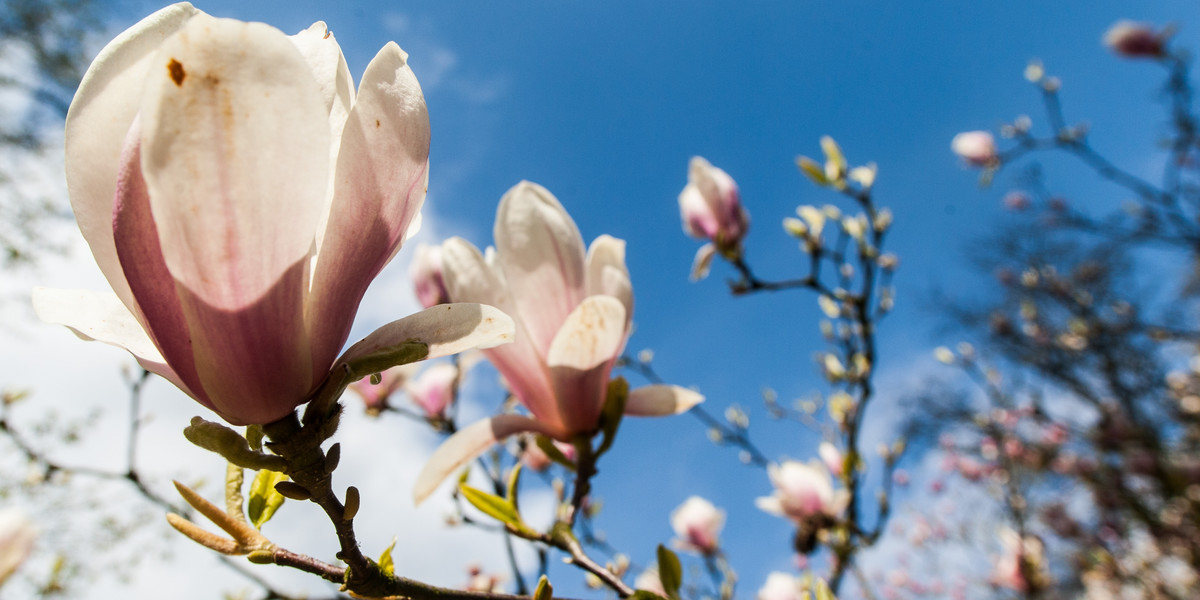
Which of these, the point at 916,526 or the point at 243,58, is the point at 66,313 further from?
the point at 916,526

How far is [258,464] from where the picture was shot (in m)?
0.34

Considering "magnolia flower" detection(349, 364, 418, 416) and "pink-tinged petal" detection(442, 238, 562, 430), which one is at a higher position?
"magnolia flower" detection(349, 364, 418, 416)

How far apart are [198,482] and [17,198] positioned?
4.38 m

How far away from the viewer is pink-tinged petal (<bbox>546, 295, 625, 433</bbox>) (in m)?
0.58

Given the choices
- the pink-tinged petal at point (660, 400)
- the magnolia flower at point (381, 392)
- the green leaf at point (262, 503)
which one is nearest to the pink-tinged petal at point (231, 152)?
the green leaf at point (262, 503)

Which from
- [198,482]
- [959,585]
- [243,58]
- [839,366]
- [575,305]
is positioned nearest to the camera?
[243,58]

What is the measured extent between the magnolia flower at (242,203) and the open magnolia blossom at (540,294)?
0.28 m

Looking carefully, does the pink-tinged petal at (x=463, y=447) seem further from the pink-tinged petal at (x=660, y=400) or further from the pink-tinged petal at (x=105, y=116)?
the pink-tinged petal at (x=105, y=116)

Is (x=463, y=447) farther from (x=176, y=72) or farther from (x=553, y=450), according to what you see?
(x=176, y=72)

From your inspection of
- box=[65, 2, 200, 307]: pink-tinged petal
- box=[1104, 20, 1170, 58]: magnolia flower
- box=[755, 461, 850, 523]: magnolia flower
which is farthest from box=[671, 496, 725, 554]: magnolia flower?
box=[1104, 20, 1170, 58]: magnolia flower

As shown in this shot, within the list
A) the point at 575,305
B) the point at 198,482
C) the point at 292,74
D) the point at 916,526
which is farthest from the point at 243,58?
the point at 916,526

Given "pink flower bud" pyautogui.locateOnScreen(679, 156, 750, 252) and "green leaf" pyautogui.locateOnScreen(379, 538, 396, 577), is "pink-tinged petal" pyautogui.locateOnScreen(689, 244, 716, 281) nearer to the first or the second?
"pink flower bud" pyautogui.locateOnScreen(679, 156, 750, 252)

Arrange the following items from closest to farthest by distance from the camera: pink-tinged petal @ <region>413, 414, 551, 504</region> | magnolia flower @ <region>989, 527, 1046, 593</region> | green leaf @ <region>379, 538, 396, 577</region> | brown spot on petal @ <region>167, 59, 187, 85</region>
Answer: brown spot on petal @ <region>167, 59, 187, 85</region> < green leaf @ <region>379, 538, 396, 577</region> < pink-tinged petal @ <region>413, 414, 551, 504</region> < magnolia flower @ <region>989, 527, 1046, 593</region>

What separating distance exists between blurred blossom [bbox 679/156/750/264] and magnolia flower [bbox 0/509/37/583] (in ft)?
4.03
